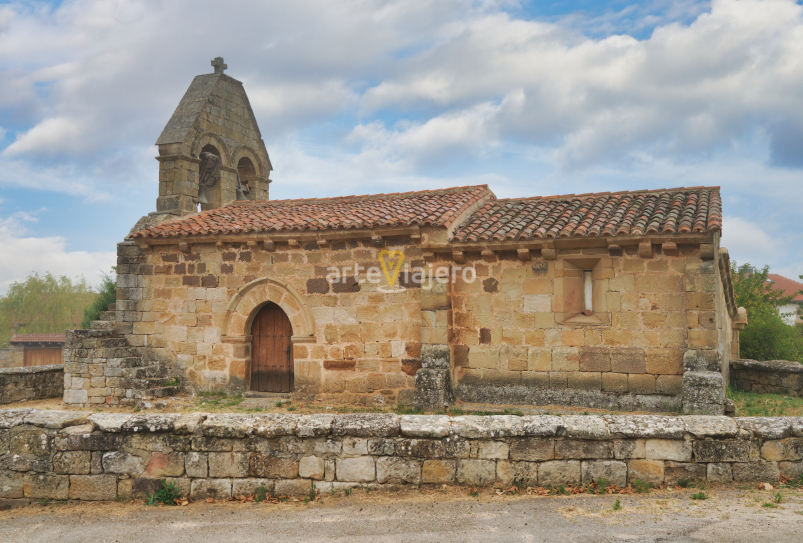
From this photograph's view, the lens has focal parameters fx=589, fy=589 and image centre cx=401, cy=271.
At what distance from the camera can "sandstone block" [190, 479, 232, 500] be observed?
15.7 ft

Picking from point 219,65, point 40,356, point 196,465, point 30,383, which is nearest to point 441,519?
point 196,465

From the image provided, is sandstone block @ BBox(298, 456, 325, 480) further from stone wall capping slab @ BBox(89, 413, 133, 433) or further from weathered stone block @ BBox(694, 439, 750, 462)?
weathered stone block @ BBox(694, 439, 750, 462)

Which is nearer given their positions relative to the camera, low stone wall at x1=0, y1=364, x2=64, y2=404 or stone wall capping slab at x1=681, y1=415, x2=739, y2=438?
stone wall capping slab at x1=681, y1=415, x2=739, y2=438

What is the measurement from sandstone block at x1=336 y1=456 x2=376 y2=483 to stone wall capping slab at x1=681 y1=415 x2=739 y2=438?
99.4 inches

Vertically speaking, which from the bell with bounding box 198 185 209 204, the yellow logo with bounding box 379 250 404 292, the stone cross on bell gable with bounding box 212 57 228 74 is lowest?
the yellow logo with bounding box 379 250 404 292

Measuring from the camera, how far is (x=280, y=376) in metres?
11.2

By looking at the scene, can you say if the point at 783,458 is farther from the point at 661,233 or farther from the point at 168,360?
the point at 168,360

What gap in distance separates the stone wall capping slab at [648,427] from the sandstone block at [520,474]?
70 centimetres

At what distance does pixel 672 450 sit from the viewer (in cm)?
466

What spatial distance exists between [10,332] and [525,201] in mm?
37057

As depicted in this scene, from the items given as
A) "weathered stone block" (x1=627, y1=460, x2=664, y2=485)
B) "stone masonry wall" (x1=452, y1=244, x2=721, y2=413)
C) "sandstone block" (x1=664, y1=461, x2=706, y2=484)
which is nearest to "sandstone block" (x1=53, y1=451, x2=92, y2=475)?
"weathered stone block" (x1=627, y1=460, x2=664, y2=485)

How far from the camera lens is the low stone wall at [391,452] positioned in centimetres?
465

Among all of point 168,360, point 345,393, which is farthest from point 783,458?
point 168,360

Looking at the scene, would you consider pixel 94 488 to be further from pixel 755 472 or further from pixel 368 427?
pixel 755 472
